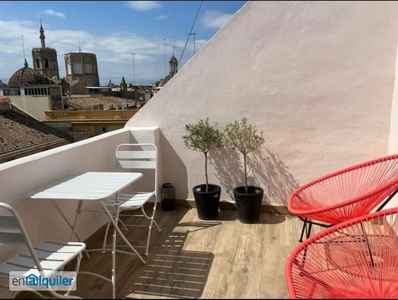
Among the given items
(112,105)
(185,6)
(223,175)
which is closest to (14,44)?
(185,6)

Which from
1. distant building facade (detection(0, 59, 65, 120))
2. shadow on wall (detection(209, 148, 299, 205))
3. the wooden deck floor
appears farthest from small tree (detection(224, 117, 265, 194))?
distant building facade (detection(0, 59, 65, 120))

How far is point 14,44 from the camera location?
182 centimetres

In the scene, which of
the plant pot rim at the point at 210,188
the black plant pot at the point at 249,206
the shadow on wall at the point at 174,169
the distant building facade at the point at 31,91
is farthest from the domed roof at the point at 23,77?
the black plant pot at the point at 249,206

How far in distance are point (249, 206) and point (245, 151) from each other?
586 millimetres

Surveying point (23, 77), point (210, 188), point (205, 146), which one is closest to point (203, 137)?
point (205, 146)

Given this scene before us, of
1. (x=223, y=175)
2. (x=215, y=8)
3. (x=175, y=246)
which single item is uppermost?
(x=215, y=8)

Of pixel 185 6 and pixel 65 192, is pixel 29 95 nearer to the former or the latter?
pixel 65 192

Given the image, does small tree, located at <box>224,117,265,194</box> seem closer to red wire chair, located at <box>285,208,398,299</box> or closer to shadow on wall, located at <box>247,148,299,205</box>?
shadow on wall, located at <box>247,148,299,205</box>

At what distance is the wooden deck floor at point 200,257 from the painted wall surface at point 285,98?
0.51m

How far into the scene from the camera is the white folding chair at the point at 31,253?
57.1 inches

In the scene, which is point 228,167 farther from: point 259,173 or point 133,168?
point 133,168

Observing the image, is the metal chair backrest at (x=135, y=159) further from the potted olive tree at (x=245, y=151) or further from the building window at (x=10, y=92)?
the building window at (x=10, y=92)

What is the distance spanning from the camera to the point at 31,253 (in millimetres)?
1465

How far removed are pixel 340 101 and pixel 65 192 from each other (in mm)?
2674
